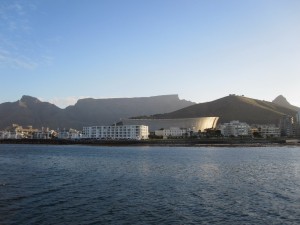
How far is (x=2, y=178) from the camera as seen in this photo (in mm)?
37250

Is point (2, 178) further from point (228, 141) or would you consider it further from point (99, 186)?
point (228, 141)

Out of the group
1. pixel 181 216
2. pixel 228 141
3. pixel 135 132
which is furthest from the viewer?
pixel 135 132

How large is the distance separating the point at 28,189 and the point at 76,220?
1165 cm

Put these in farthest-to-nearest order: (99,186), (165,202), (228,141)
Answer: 1. (228,141)
2. (99,186)
3. (165,202)

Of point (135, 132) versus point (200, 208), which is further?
point (135, 132)

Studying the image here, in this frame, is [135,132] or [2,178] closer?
[2,178]

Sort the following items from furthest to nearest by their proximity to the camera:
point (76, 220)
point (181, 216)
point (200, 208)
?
point (200, 208) < point (181, 216) < point (76, 220)

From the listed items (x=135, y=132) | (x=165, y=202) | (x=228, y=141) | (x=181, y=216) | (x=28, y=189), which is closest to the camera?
(x=181, y=216)

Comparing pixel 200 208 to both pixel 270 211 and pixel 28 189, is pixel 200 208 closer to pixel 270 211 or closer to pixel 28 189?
pixel 270 211

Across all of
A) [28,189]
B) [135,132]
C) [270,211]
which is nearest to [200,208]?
[270,211]

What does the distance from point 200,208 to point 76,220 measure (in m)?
8.04

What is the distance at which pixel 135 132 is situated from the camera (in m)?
198

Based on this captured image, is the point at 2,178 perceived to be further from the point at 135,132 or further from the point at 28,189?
the point at 135,132

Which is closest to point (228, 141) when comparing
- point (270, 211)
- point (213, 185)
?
point (213, 185)
